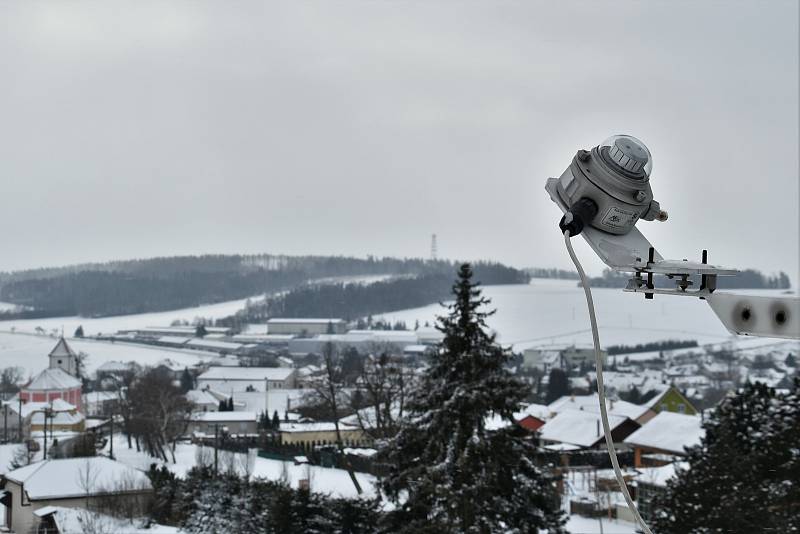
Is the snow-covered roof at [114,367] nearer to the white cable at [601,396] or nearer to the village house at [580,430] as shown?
the village house at [580,430]

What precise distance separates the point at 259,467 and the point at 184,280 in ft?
91.0

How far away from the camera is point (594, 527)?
10.2 meters

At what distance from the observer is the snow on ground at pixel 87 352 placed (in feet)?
52.5

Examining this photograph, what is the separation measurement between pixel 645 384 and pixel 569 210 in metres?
31.9

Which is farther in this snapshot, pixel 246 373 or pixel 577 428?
pixel 246 373

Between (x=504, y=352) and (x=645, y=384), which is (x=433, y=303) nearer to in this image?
(x=645, y=384)

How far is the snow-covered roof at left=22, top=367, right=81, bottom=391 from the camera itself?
17766 millimetres

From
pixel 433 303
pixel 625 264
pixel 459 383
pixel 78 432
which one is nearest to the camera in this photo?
pixel 625 264

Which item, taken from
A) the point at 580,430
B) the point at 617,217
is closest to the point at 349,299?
Result: the point at 580,430

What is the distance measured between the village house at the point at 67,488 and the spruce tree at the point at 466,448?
4184mm

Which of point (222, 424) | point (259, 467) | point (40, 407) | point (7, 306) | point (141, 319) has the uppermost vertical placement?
point (7, 306)

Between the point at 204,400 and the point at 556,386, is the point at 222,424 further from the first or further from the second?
the point at 556,386

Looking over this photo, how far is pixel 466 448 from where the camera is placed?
6.44m

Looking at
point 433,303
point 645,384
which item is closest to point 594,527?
point 645,384
